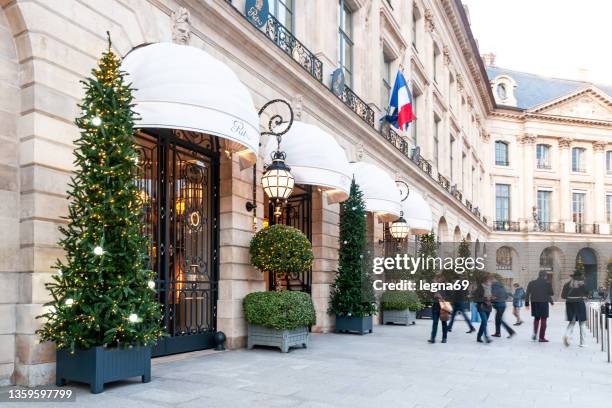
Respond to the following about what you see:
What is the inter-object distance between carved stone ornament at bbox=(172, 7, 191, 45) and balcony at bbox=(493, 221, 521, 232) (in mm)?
48997

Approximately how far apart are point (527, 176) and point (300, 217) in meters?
46.4

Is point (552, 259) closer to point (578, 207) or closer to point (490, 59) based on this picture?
point (578, 207)

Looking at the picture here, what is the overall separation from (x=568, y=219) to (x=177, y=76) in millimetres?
55205

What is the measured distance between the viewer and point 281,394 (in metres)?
7.04

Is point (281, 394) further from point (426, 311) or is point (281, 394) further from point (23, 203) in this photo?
point (426, 311)

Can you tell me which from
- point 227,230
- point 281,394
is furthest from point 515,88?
point 281,394

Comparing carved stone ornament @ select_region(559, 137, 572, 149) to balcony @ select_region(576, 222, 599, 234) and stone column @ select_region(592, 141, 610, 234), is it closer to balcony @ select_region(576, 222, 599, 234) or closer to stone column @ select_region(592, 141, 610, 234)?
stone column @ select_region(592, 141, 610, 234)

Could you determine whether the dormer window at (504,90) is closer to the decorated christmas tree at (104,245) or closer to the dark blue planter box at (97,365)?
the decorated christmas tree at (104,245)

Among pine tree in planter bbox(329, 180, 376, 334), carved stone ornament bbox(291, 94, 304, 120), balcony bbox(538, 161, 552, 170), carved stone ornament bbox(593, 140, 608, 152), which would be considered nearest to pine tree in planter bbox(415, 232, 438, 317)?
pine tree in planter bbox(329, 180, 376, 334)

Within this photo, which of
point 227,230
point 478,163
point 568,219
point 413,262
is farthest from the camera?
point 568,219

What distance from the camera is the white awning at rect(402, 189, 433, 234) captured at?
68.4ft

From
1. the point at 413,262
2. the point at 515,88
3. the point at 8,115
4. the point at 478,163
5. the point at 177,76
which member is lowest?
the point at 413,262

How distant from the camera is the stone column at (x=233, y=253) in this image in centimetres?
1120

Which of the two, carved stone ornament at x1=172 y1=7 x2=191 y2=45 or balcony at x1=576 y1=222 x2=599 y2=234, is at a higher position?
carved stone ornament at x1=172 y1=7 x2=191 y2=45
